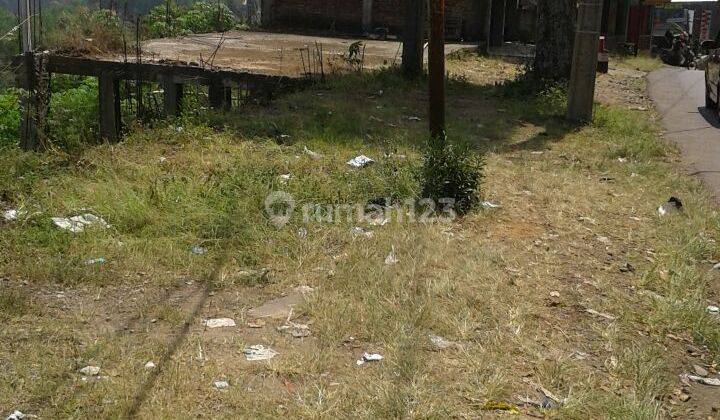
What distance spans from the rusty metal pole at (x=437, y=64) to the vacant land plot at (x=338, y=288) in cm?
46

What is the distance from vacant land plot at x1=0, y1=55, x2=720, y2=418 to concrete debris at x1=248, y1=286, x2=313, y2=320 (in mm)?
16

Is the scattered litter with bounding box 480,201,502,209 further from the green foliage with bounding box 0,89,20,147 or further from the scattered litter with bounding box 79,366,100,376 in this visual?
the green foliage with bounding box 0,89,20,147

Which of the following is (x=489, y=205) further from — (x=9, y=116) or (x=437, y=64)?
(x=9, y=116)

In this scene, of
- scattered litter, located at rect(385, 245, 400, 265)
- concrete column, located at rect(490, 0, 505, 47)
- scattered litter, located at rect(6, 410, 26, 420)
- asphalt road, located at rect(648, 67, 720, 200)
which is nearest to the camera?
scattered litter, located at rect(6, 410, 26, 420)

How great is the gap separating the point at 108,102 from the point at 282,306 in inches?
343

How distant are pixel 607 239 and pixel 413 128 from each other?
12.6ft

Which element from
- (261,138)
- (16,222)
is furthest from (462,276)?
(261,138)

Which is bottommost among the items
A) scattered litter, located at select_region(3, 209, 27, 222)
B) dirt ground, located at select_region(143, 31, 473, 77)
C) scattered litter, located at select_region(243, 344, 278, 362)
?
scattered litter, located at select_region(243, 344, 278, 362)

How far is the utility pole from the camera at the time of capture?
9461mm

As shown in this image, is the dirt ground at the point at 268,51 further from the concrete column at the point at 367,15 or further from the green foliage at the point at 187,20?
the concrete column at the point at 367,15

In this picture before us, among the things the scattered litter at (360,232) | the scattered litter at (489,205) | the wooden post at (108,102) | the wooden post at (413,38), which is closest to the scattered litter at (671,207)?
the scattered litter at (489,205)

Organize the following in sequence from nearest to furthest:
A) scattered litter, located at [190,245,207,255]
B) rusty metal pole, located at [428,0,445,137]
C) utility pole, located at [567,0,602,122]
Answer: scattered litter, located at [190,245,207,255] → rusty metal pole, located at [428,0,445,137] → utility pole, located at [567,0,602,122]

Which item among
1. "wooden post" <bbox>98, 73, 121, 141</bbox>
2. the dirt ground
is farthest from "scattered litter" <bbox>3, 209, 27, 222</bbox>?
the dirt ground

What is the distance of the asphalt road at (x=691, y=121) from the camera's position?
27.5ft
